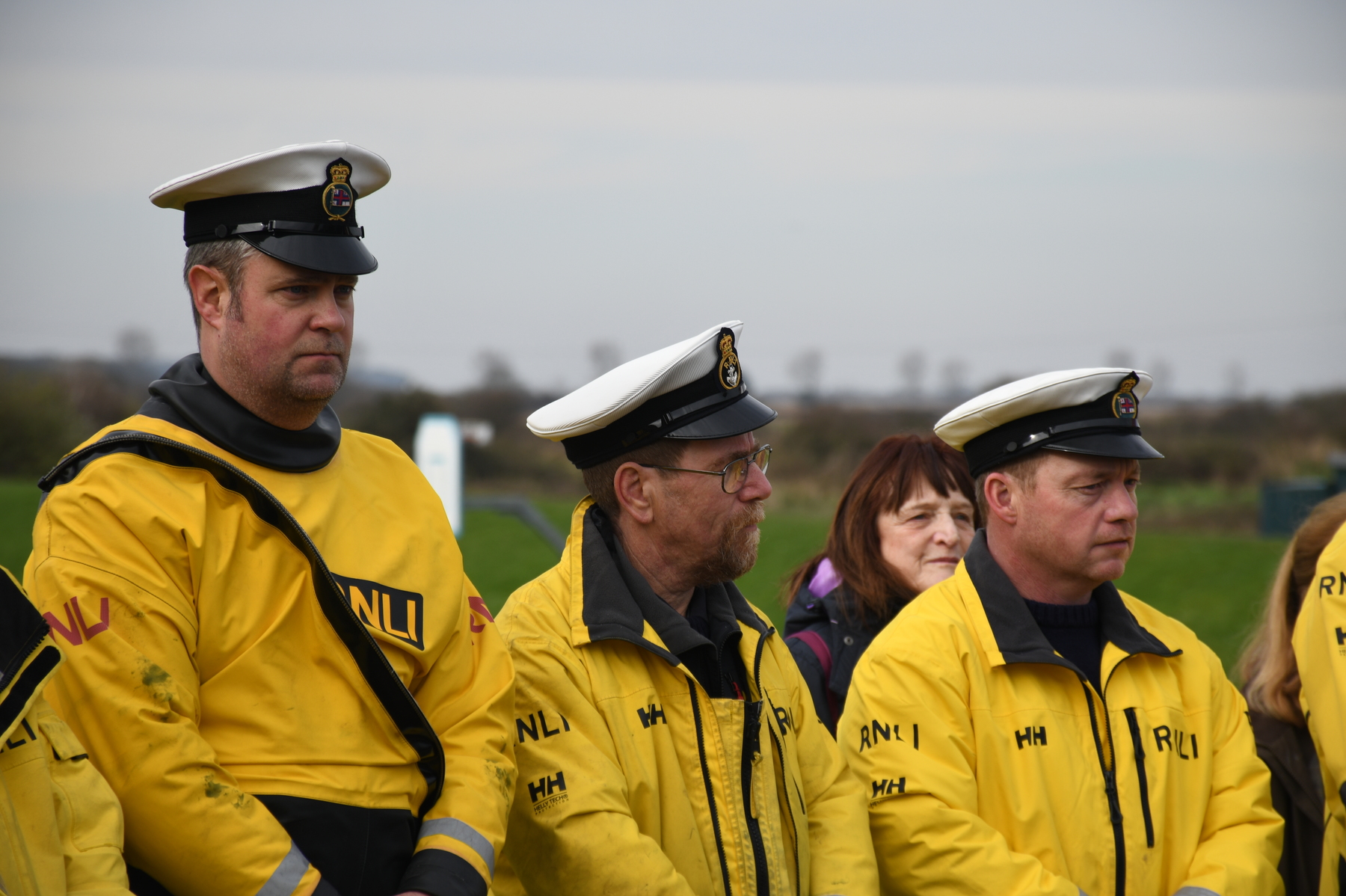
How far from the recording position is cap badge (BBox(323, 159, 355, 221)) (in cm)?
262

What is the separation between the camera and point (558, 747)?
2.72 m

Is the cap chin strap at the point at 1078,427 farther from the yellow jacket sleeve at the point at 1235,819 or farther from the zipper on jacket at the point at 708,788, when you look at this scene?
the zipper on jacket at the point at 708,788

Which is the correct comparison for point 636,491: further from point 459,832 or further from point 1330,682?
point 1330,682

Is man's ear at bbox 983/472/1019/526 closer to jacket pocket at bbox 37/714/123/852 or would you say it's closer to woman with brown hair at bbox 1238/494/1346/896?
woman with brown hair at bbox 1238/494/1346/896

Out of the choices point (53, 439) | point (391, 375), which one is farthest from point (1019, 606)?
point (391, 375)

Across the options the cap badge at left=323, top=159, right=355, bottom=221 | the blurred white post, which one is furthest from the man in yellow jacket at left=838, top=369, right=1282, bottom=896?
the blurred white post

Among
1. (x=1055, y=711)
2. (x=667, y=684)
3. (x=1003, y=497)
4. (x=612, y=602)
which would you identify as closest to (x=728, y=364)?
(x=612, y=602)

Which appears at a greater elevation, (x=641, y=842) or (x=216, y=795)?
(x=216, y=795)

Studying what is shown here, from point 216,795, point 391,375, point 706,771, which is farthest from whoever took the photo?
point 391,375

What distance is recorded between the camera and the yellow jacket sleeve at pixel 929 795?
2.93m

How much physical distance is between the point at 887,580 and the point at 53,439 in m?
23.5

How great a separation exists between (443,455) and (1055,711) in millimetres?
4917

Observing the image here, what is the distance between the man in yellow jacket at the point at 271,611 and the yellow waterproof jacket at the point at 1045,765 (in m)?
1.13

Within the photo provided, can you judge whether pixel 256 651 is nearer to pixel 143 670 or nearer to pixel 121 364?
pixel 143 670
